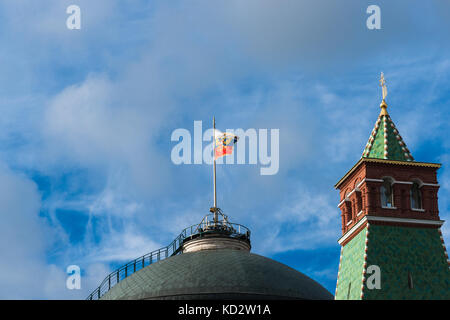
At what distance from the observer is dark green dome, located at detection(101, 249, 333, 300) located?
290 feet

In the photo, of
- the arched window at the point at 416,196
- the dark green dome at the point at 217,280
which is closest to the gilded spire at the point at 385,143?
the arched window at the point at 416,196

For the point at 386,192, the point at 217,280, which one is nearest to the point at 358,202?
the point at 386,192

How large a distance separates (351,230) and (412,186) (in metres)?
5.88

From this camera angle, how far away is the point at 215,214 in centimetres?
10138

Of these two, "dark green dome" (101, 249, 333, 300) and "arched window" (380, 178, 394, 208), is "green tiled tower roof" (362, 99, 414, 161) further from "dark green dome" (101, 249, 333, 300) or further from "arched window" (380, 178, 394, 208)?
"dark green dome" (101, 249, 333, 300)

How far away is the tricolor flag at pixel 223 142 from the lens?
10162cm

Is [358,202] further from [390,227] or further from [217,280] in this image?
[217,280]

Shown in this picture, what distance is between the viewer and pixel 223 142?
335 ft

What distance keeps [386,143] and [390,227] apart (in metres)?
7.50

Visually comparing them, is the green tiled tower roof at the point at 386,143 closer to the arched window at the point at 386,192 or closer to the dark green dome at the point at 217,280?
the arched window at the point at 386,192

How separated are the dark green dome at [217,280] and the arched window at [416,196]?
1512 centimetres
